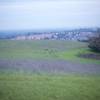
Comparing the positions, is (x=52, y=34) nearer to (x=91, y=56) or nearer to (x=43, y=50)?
(x=43, y=50)

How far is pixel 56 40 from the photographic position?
3105 mm

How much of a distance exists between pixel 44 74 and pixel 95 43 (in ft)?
2.47

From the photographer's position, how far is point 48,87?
9.68ft

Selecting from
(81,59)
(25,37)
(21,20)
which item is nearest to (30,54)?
(25,37)

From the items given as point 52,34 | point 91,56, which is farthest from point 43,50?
point 91,56

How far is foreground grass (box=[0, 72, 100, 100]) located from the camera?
2893 mm

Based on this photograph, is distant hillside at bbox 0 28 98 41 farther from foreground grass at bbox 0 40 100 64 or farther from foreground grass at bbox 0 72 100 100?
foreground grass at bbox 0 72 100 100

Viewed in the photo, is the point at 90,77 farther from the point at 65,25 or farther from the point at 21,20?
the point at 21,20

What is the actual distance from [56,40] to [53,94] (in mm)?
694

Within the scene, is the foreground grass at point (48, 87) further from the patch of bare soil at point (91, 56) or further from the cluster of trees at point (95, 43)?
the cluster of trees at point (95, 43)

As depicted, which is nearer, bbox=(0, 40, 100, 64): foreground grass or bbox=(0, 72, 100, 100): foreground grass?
bbox=(0, 72, 100, 100): foreground grass

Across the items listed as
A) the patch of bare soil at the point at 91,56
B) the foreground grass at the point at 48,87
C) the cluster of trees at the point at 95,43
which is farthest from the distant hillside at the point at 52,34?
the foreground grass at the point at 48,87

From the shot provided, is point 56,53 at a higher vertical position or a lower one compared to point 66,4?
lower

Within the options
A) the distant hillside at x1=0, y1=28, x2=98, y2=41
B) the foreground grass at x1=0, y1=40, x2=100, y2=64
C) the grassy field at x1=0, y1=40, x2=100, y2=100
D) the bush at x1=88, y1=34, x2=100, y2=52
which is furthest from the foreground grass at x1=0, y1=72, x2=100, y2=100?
the distant hillside at x1=0, y1=28, x2=98, y2=41
